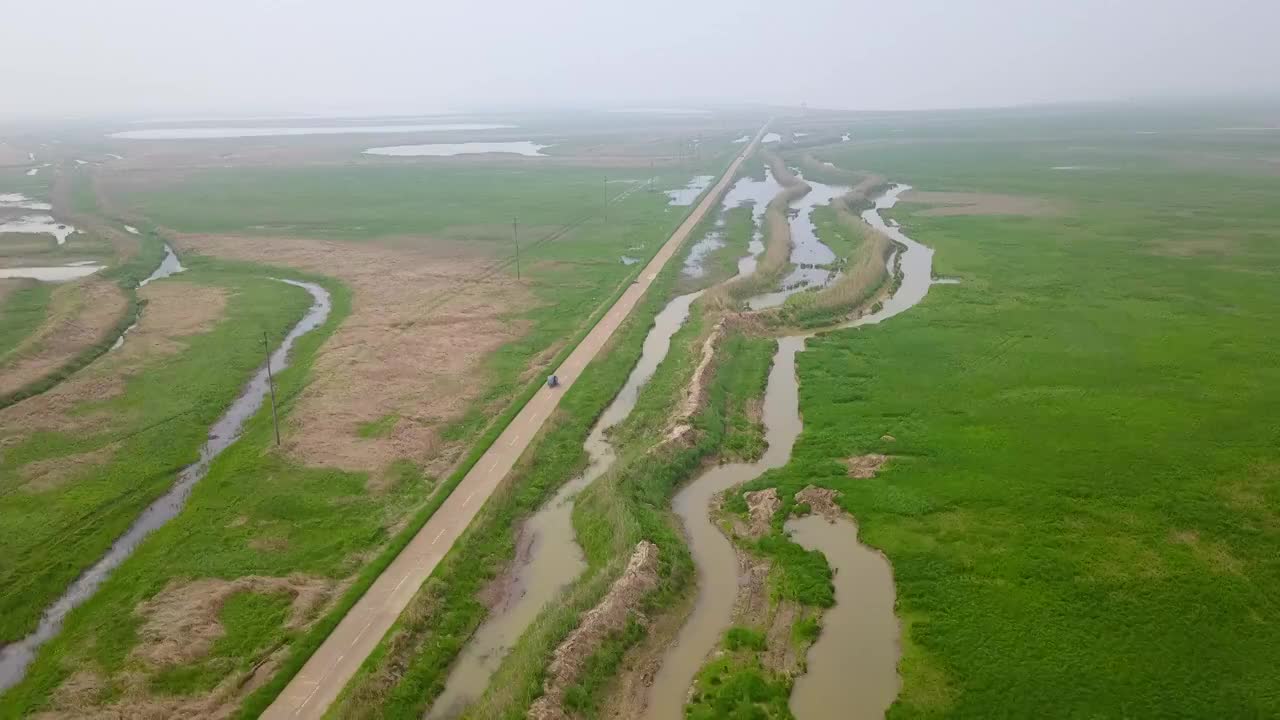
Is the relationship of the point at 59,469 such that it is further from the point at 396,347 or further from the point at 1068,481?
the point at 1068,481

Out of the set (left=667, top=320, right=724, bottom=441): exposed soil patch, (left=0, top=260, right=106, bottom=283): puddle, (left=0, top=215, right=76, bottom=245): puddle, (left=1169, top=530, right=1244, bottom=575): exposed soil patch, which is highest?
(left=0, top=215, right=76, bottom=245): puddle

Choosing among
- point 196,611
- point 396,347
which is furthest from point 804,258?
point 196,611

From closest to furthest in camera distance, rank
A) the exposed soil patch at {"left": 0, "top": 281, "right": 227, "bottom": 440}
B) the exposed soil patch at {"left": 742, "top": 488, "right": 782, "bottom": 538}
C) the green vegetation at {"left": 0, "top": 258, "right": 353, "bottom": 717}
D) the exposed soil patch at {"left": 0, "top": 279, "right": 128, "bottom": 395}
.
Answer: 1. the green vegetation at {"left": 0, "top": 258, "right": 353, "bottom": 717}
2. the exposed soil patch at {"left": 742, "top": 488, "right": 782, "bottom": 538}
3. the exposed soil patch at {"left": 0, "top": 281, "right": 227, "bottom": 440}
4. the exposed soil patch at {"left": 0, "top": 279, "right": 128, "bottom": 395}

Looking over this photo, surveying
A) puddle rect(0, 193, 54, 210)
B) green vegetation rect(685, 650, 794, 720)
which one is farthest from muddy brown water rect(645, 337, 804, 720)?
puddle rect(0, 193, 54, 210)

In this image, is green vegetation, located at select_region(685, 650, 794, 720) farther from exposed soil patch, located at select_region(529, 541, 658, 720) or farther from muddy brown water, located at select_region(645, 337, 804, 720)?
exposed soil patch, located at select_region(529, 541, 658, 720)

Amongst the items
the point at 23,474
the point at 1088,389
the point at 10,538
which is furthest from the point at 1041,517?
the point at 23,474

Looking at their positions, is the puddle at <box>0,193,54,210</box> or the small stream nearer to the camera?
the small stream

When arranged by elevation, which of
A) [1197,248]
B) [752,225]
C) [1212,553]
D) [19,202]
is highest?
[1197,248]

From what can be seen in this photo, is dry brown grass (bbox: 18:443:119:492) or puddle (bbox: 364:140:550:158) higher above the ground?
puddle (bbox: 364:140:550:158)
